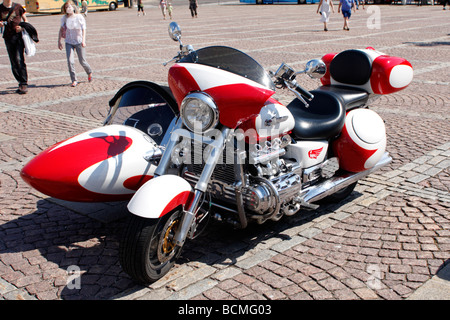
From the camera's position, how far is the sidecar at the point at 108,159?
12.6 feet

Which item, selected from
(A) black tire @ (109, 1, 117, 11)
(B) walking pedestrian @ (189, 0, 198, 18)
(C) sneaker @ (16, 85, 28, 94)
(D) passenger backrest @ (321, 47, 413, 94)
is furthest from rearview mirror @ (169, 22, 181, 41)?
(A) black tire @ (109, 1, 117, 11)

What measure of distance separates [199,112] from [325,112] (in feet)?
4.60

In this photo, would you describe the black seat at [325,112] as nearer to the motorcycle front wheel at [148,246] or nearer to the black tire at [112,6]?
the motorcycle front wheel at [148,246]

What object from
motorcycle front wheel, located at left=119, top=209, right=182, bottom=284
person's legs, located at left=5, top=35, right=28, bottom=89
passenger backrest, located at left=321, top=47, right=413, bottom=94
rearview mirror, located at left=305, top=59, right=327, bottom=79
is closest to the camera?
motorcycle front wheel, located at left=119, top=209, right=182, bottom=284

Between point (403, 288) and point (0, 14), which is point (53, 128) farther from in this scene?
point (403, 288)

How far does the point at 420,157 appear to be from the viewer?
5.56 meters

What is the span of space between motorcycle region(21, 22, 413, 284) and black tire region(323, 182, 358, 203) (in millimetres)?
10

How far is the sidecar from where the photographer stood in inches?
151

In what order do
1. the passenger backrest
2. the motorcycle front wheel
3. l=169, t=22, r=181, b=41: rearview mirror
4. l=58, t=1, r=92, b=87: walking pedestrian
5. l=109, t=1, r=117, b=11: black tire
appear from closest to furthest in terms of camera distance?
1. the motorcycle front wheel
2. l=169, t=22, r=181, b=41: rearview mirror
3. the passenger backrest
4. l=58, t=1, r=92, b=87: walking pedestrian
5. l=109, t=1, r=117, b=11: black tire

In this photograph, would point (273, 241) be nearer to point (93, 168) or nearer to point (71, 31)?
point (93, 168)

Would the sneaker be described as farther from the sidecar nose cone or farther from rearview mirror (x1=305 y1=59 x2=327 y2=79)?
rearview mirror (x1=305 y1=59 x2=327 y2=79)

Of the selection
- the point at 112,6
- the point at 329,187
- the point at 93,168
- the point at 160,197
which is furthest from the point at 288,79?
the point at 112,6
